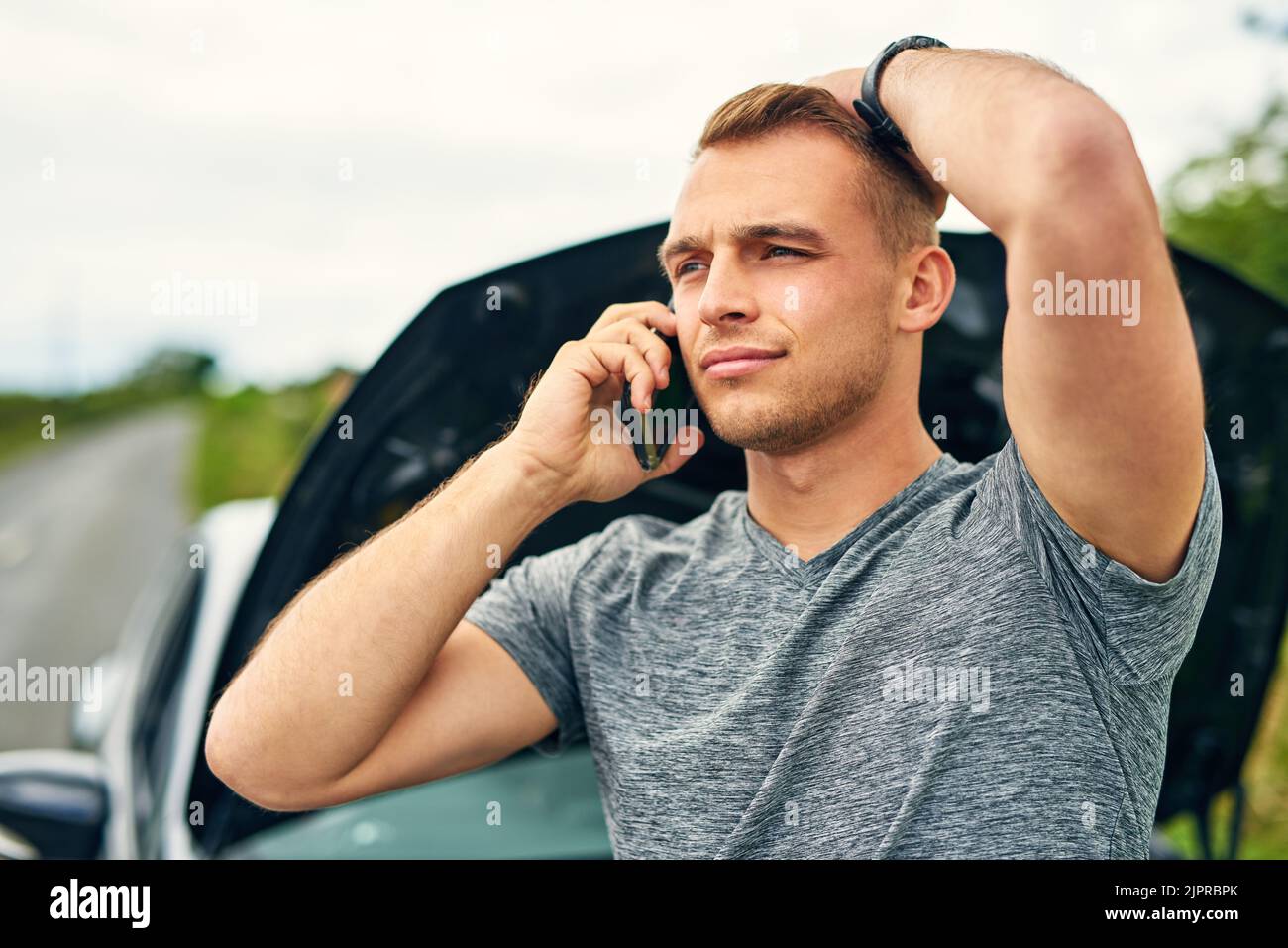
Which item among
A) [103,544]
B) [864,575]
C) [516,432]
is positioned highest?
[103,544]

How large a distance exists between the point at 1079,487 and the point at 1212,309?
3.21 ft

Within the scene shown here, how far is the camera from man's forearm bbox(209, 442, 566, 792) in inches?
62.0

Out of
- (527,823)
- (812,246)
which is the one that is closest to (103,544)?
(527,823)

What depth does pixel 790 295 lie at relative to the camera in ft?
5.23

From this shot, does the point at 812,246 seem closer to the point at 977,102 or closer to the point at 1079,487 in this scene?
the point at 977,102

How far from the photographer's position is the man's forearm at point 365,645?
157 cm

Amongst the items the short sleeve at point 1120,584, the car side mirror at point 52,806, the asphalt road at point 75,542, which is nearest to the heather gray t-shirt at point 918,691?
the short sleeve at point 1120,584

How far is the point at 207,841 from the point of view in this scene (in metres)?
2.00

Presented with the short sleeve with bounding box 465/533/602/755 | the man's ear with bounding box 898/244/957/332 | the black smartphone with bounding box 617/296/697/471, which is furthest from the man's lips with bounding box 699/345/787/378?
the short sleeve with bounding box 465/533/602/755

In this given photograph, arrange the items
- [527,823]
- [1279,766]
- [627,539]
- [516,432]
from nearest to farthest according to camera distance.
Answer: [516,432] < [627,539] < [527,823] < [1279,766]

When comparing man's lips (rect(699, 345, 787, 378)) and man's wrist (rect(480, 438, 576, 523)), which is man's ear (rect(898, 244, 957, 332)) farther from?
man's wrist (rect(480, 438, 576, 523))

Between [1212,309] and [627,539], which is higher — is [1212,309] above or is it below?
above

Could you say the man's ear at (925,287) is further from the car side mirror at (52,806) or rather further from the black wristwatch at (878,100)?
the car side mirror at (52,806)

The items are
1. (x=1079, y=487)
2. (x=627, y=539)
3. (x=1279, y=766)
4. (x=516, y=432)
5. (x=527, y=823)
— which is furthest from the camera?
(x=1279, y=766)
